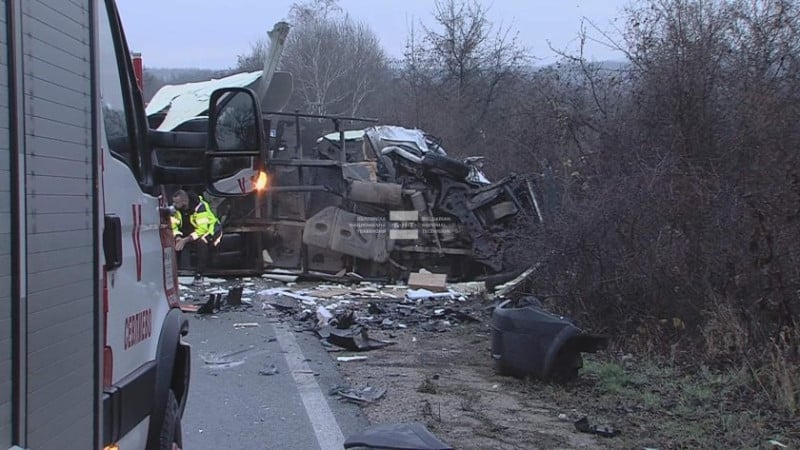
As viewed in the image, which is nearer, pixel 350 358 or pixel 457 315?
pixel 350 358

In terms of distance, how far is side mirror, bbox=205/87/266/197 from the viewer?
3.70m

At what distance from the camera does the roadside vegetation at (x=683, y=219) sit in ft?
22.5

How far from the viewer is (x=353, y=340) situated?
31.8 ft

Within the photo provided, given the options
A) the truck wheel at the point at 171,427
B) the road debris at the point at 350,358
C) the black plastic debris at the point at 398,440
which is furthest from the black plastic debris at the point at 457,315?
the truck wheel at the point at 171,427

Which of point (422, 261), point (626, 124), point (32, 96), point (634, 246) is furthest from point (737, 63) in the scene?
point (32, 96)

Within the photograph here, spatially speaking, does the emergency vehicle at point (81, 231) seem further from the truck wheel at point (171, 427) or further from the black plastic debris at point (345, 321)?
the black plastic debris at point (345, 321)

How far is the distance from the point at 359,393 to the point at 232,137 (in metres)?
4.17

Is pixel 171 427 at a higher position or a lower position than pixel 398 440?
higher

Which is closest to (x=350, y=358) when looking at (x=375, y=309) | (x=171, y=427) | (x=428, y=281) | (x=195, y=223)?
(x=375, y=309)

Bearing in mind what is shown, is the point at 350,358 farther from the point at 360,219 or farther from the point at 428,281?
the point at 360,219

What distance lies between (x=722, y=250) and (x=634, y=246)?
1.12m

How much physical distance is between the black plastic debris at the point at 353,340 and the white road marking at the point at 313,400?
43 centimetres

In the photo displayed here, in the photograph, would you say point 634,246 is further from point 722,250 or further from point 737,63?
point 737,63

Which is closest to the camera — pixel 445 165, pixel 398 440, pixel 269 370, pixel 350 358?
pixel 398 440
